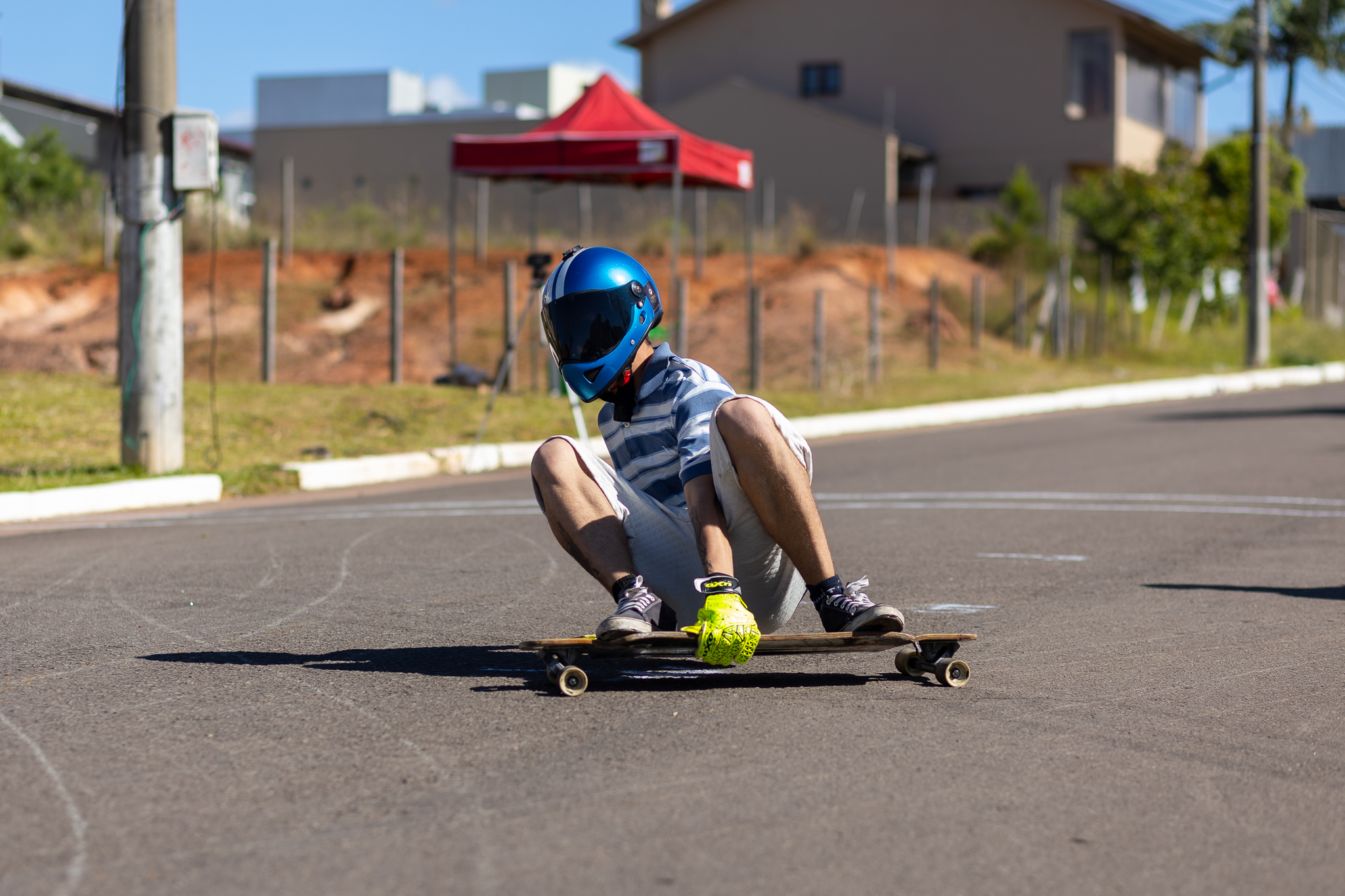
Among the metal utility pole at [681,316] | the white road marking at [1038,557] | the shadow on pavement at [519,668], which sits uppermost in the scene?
the metal utility pole at [681,316]

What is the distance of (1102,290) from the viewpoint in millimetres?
29234

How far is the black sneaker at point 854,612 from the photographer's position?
451 centimetres

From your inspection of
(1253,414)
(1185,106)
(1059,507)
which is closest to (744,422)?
(1059,507)

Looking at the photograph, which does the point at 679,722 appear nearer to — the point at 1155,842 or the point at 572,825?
the point at 572,825

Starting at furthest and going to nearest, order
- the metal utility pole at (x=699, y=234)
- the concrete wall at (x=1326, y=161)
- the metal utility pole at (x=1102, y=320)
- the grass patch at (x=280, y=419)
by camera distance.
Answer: the concrete wall at (x=1326, y=161)
the metal utility pole at (x=1102, y=320)
the metal utility pole at (x=699, y=234)
the grass patch at (x=280, y=419)

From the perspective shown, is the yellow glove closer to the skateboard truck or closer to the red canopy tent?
the skateboard truck

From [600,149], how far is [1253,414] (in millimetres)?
8666

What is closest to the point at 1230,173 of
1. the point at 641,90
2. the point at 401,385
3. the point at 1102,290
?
the point at 1102,290

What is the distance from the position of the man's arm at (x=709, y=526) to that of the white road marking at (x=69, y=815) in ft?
6.05

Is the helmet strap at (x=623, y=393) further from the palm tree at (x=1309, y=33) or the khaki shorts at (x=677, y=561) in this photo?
the palm tree at (x=1309, y=33)

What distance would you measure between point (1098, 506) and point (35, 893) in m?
8.06

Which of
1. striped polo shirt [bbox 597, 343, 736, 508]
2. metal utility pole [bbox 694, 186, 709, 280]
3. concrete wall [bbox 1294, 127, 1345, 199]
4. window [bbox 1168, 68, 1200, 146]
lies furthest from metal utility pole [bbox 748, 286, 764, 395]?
concrete wall [bbox 1294, 127, 1345, 199]

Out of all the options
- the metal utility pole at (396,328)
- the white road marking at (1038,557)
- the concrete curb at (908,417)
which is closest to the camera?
the white road marking at (1038,557)

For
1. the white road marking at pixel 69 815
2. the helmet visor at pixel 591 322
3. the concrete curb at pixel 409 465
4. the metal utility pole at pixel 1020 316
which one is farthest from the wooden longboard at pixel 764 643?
the metal utility pole at pixel 1020 316
